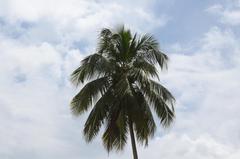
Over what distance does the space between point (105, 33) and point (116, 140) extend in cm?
588

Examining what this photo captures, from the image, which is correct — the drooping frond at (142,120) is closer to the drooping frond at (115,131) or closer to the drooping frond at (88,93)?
the drooping frond at (115,131)

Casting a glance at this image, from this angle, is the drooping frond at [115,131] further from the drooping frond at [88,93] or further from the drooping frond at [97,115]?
the drooping frond at [88,93]

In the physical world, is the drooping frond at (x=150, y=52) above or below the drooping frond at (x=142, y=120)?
above

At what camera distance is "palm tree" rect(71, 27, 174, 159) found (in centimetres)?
3462

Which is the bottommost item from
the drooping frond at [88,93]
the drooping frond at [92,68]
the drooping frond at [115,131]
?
the drooping frond at [115,131]

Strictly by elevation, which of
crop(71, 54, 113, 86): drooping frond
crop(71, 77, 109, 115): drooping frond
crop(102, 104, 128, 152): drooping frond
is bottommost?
crop(102, 104, 128, 152): drooping frond

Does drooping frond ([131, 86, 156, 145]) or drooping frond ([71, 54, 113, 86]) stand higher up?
drooping frond ([71, 54, 113, 86])

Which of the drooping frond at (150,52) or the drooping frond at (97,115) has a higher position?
the drooping frond at (150,52)

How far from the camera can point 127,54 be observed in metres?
36.2

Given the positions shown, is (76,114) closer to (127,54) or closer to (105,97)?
(105,97)

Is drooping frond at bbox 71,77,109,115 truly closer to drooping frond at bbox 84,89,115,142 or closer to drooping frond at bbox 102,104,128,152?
drooping frond at bbox 84,89,115,142

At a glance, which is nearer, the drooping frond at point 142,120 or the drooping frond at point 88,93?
the drooping frond at point 142,120

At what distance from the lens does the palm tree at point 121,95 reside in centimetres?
3462

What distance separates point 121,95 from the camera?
3419 centimetres
